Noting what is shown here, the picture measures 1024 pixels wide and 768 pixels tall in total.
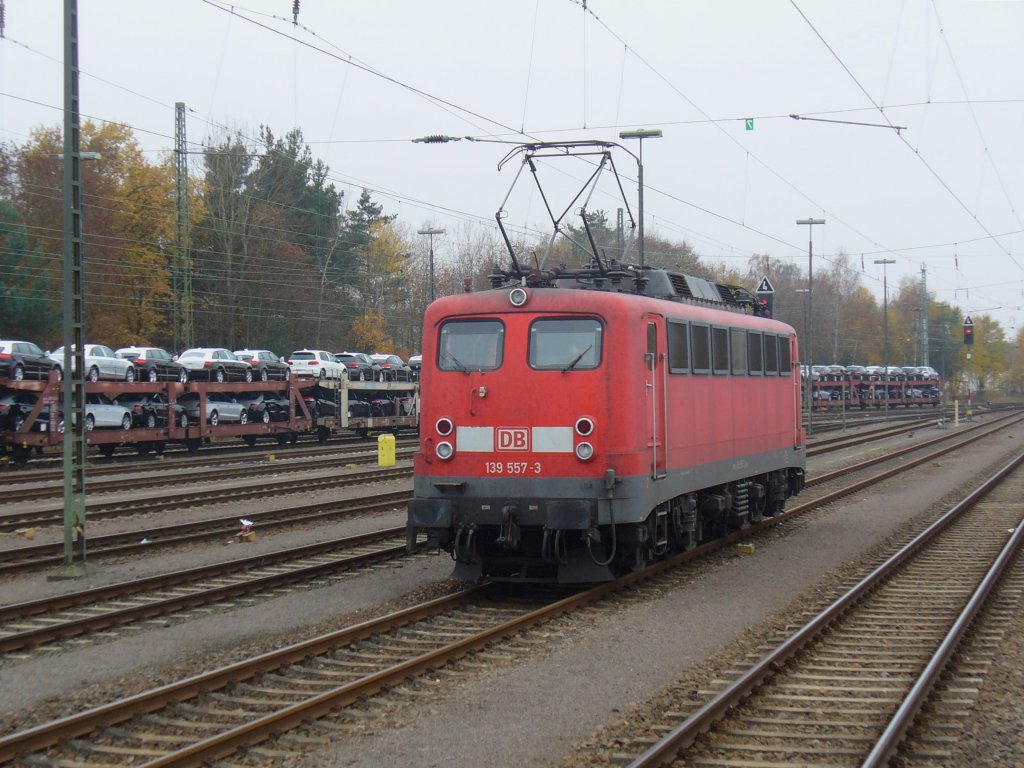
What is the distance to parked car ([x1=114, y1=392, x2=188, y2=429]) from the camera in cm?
3127

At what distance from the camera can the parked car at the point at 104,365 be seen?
30.4 m

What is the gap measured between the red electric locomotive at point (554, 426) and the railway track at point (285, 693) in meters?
0.77

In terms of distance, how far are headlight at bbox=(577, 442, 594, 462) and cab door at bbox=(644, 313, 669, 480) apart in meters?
0.80

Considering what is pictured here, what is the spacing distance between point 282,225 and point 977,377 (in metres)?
78.5

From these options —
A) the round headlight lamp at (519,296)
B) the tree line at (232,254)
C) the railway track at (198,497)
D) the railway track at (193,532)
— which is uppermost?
the tree line at (232,254)

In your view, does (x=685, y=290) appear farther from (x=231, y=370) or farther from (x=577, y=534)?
(x=231, y=370)

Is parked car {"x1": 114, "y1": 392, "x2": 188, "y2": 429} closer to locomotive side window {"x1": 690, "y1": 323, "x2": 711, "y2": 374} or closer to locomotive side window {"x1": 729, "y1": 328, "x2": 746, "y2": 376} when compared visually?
locomotive side window {"x1": 729, "y1": 328, "x2": 746, "y2": 376}

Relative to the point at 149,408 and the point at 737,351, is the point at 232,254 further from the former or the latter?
the point at 737,351

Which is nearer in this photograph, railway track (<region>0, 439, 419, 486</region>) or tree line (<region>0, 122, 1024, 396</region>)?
railway track (<region>0, 439, 419, 486</region>)

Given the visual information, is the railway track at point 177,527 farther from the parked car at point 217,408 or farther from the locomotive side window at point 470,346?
the parked car at point 217,408

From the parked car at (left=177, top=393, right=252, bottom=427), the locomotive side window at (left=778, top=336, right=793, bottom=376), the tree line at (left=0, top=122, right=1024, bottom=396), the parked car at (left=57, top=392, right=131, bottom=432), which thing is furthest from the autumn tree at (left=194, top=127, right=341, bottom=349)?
the locomotive side window at (left=778, top=336, right=793, bottom=376)

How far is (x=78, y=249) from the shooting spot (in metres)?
13.0

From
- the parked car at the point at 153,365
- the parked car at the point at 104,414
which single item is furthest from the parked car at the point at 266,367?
the parked car at the point at 104,414

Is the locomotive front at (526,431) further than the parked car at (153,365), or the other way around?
Answer: the parked car at (153,365)
